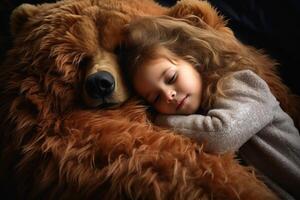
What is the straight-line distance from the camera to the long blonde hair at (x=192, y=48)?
3.34 ft

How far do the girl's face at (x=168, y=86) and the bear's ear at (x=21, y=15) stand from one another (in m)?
0.30

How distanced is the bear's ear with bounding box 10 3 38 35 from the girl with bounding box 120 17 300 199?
0.24m

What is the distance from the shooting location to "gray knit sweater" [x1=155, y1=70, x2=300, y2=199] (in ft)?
2.93

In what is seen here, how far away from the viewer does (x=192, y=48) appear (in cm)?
107

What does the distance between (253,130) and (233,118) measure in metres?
0.06

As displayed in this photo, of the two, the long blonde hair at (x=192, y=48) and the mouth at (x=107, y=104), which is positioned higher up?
the long blonde hair at (x=192, y=48)

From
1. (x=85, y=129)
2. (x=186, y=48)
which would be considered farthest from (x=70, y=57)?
(x=186, y=48)

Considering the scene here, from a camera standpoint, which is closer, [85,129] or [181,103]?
[85,129]

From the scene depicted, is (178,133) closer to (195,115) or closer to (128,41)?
(195,115)

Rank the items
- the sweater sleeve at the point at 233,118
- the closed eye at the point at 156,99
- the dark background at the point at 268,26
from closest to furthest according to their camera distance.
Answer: the sweater sleeve at the point at 233,118 → the closed eye at the point at 156,99 → the dark background at the point at 268,26

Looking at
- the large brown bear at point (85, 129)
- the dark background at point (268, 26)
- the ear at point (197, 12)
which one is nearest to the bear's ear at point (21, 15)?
the large brown bear at point (85, 129)

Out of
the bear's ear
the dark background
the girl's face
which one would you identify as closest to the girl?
the girl's face

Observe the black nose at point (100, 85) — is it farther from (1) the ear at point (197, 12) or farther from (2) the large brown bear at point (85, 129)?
(1) the ear at point (197, 12)

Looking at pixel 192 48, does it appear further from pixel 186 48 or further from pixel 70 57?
pixel 70 57
